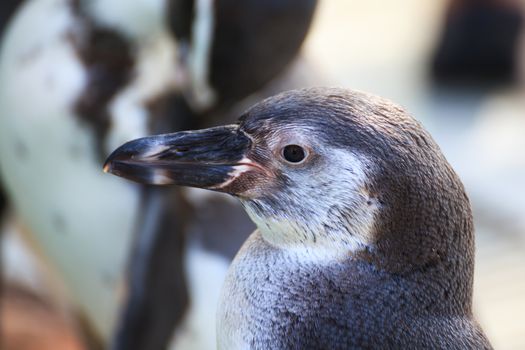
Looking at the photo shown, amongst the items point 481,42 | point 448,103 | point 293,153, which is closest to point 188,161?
point 293,153

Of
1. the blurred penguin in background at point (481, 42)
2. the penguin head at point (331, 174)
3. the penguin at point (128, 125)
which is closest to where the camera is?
the penguin head at point (331, 174)

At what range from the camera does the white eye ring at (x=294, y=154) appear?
1.11 m

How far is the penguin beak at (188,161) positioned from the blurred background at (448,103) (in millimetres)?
868

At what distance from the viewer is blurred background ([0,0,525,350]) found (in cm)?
273

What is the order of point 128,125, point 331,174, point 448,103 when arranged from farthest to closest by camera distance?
point 448,103 < point 128,125 < point 331,174

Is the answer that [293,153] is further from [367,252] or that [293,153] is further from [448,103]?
[448,103]

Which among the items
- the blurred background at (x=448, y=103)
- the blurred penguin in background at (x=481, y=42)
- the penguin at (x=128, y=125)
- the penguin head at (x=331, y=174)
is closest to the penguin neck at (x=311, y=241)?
the penguin head at (x=331, y=174)

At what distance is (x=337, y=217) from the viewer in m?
1.10

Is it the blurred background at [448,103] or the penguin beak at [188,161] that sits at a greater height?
the blurred background at [448,103]

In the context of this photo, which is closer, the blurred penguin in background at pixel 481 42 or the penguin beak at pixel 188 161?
the penguin beak at pixel 188 161

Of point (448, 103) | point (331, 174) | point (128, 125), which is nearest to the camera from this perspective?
point (331, 174)

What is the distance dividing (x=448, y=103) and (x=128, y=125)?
9.50 feet

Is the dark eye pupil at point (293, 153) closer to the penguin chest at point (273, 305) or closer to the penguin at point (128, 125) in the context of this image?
the penguin chest at point (273, 305)

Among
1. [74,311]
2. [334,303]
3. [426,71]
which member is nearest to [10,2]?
[74,311]
